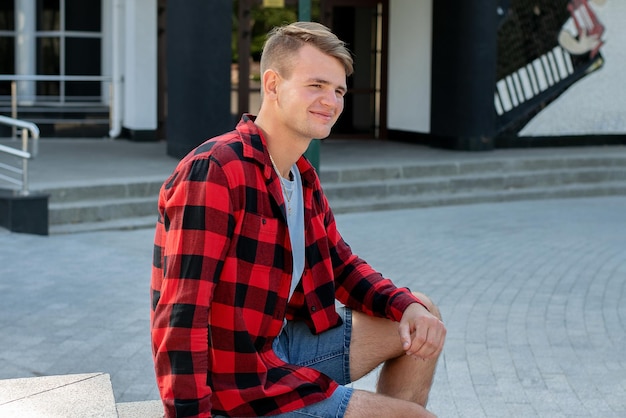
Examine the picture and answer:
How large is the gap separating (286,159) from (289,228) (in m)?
0.20

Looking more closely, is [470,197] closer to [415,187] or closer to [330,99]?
[415,187]

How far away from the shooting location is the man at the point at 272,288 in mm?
2668

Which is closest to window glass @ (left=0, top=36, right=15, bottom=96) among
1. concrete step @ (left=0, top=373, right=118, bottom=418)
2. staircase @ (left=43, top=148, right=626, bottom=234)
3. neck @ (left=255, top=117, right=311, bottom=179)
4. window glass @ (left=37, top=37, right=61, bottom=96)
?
window glass @ (left=37, top=37, right=61, bottom=96)

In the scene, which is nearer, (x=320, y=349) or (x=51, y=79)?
(x=320, y=349)

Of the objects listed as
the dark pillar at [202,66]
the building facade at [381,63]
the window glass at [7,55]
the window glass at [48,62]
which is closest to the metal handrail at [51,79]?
the building facade at [381,63]

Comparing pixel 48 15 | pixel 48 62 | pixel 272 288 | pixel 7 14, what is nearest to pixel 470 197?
pixel 48 62

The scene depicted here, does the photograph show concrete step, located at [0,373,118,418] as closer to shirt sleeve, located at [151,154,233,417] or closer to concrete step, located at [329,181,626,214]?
shirt sleeve, located at [151,154,233,417]

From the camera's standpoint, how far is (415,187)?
1203 cm

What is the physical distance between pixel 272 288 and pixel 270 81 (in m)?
0.56

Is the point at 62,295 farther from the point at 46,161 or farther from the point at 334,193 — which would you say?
the point at 46,161

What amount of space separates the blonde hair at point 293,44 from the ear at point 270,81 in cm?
1

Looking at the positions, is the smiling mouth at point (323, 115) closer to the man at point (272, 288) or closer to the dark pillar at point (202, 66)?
the man at point (272, 288)

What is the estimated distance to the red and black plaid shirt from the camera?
2.64 metres

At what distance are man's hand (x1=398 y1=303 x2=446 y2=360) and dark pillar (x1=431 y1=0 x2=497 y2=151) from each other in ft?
37.7
